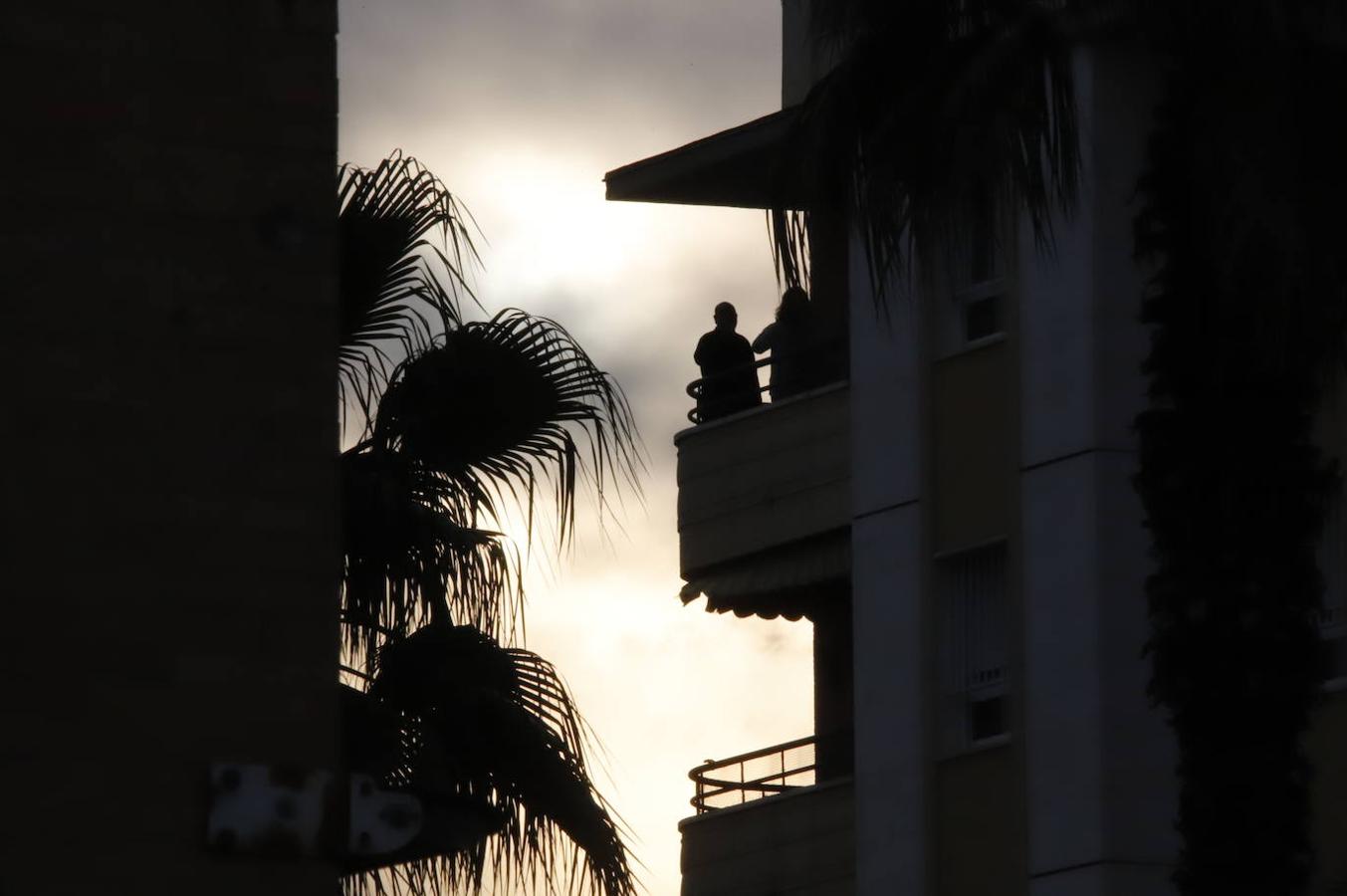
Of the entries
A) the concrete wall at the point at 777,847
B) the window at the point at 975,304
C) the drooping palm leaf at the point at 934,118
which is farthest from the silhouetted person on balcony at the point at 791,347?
the drooping palm leaf at the point at 934,118

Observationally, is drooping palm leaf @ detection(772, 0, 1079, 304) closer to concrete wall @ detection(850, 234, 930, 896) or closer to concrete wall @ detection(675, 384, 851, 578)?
concrete wall @ detection(850, 234, 930, 896)

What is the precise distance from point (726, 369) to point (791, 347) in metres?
0.68

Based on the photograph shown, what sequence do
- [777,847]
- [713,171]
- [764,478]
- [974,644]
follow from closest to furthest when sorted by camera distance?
[974,644], [777,847], [764,478], [713,171]

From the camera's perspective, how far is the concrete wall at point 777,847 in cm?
2252

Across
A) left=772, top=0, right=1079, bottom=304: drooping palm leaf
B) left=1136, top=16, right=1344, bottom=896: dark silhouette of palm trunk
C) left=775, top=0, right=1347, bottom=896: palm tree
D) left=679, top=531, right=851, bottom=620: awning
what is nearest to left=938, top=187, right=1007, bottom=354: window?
left=679, top=531, right=851, bottom=620: awning

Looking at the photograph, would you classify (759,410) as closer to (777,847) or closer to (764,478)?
(764,478)

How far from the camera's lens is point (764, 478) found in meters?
24.0

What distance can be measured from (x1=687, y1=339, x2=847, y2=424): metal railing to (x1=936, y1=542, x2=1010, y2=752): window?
2636mm

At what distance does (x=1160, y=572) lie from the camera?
48.6 feet

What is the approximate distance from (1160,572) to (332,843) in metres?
7.90

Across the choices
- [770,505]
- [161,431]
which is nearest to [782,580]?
[770,505]

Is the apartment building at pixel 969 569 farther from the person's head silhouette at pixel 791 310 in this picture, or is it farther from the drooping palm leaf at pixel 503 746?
the drooping palm leaf at pixel 503 746

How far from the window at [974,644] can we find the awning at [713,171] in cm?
426

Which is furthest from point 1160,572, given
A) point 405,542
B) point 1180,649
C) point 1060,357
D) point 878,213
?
point 1060,357
